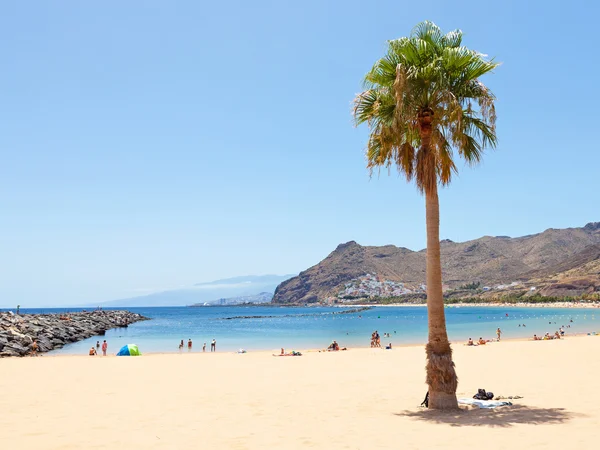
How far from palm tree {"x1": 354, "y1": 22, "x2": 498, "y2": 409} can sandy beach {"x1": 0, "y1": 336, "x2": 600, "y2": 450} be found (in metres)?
1.64

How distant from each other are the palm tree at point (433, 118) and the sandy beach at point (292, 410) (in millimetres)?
1638

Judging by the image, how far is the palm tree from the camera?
420 inches

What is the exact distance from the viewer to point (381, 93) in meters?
11.4

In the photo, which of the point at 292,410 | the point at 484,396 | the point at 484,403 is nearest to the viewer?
the point at 484,403

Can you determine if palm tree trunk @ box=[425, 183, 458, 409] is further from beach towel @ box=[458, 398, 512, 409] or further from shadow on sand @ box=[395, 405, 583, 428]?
beach towel @ box=[458, 398, 512, 409]

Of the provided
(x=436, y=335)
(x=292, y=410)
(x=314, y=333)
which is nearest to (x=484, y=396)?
(x=436, y=335)

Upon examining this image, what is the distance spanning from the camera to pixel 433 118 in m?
11.1

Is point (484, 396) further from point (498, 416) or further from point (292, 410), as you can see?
point (292, 410)

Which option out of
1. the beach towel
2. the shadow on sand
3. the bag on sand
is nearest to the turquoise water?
the bag on sand

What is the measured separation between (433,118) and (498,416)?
6.55m

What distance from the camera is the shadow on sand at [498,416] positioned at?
375 inches

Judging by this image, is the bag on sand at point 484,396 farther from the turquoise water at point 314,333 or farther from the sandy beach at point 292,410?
the turquoise water at point 314,333

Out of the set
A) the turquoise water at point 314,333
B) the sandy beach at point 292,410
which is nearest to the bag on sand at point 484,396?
the sandy beach at point 292,410

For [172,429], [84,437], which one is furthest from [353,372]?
[84,437]
